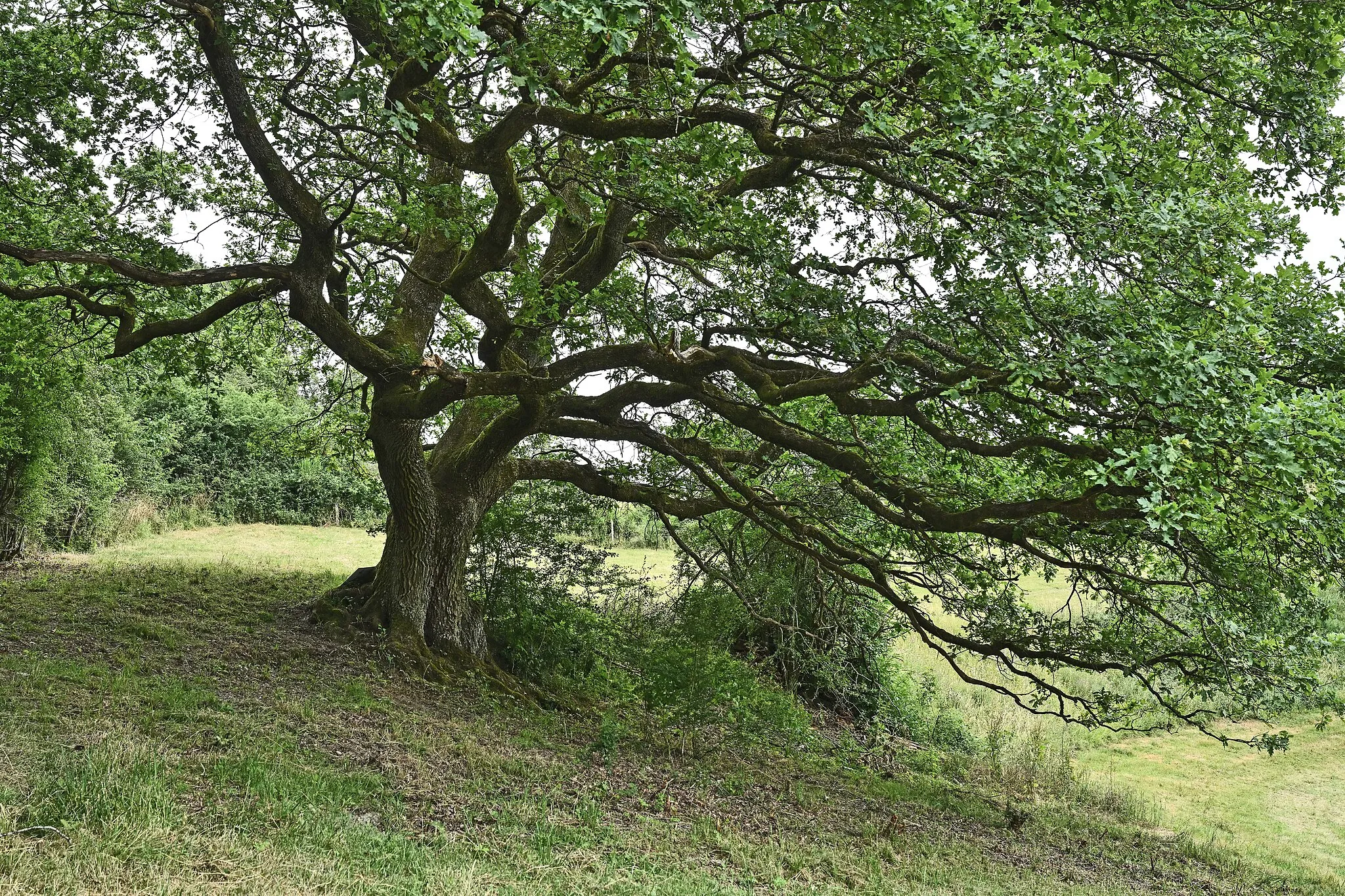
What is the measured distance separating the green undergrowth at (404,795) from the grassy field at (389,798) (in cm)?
3

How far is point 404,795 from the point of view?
19.1 ft

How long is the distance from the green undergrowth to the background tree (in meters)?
1.67

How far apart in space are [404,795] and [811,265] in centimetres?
555

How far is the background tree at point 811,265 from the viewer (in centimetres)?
482

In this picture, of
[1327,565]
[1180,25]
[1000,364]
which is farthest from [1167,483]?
[1180,25]

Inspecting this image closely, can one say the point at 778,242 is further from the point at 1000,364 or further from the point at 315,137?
the point at 315,137

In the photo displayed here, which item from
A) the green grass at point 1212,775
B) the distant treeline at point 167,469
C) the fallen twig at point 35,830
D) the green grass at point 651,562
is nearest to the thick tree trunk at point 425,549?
the distant treeline at point 167,469

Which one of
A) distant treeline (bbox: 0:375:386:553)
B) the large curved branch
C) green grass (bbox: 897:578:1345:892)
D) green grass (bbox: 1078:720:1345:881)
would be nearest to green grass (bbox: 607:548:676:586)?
distant treeline (bbox: 0:375:386:553)

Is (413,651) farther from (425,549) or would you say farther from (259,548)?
(259,548)

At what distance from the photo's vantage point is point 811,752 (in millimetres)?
10727

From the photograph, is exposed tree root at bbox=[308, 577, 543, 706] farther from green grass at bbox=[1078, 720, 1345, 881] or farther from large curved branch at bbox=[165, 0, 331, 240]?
green grass at bbox=[1078, 720, 1345, 881]

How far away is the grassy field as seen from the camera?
173 inches

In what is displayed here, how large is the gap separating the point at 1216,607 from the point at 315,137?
30.3 ft

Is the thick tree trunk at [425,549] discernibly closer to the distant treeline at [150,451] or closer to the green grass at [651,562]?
the distant treeline at [150,451]
